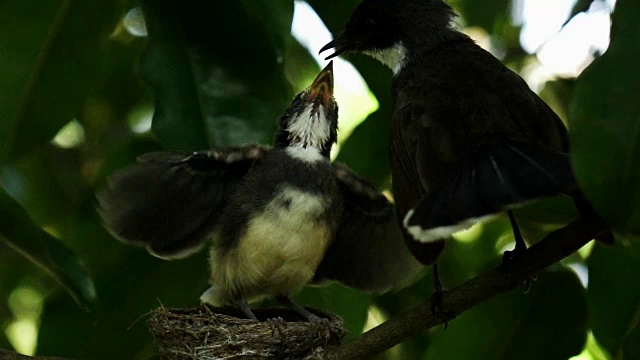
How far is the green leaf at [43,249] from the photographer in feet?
10.4

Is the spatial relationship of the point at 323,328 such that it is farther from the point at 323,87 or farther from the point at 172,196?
the point at 323,87

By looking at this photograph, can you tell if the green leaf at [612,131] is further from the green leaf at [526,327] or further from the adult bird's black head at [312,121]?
the adult bird's black head at [312,121]

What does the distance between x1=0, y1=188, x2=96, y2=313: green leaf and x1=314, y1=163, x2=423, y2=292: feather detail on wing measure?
3.34ft

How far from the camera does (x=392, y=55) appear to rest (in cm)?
395

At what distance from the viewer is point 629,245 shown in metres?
3.04

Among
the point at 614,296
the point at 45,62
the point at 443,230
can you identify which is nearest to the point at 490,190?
the point at 443,230

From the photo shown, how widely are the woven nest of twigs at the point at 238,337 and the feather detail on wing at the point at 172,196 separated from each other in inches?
9.6

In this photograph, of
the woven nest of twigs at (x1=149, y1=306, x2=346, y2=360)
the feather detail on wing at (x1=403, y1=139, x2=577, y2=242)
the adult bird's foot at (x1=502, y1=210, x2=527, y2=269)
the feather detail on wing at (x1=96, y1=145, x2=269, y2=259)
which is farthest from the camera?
the woven nest of twigs at (x1=149, y1=306, x2=346, y2=360)

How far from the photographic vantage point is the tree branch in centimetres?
277

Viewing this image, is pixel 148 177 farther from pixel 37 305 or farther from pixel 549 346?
pixel 37 305

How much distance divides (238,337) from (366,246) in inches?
27.9

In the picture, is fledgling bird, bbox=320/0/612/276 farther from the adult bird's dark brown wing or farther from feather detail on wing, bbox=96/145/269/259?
feather detail on wing, bbox=96/145/269/259

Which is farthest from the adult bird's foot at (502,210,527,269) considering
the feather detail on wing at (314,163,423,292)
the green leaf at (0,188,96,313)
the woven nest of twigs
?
the green leaf at (0,188,96,313)

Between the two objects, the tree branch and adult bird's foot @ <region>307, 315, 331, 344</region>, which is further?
adult bird's foot @ <region>307, 315, 331, 344</region>
